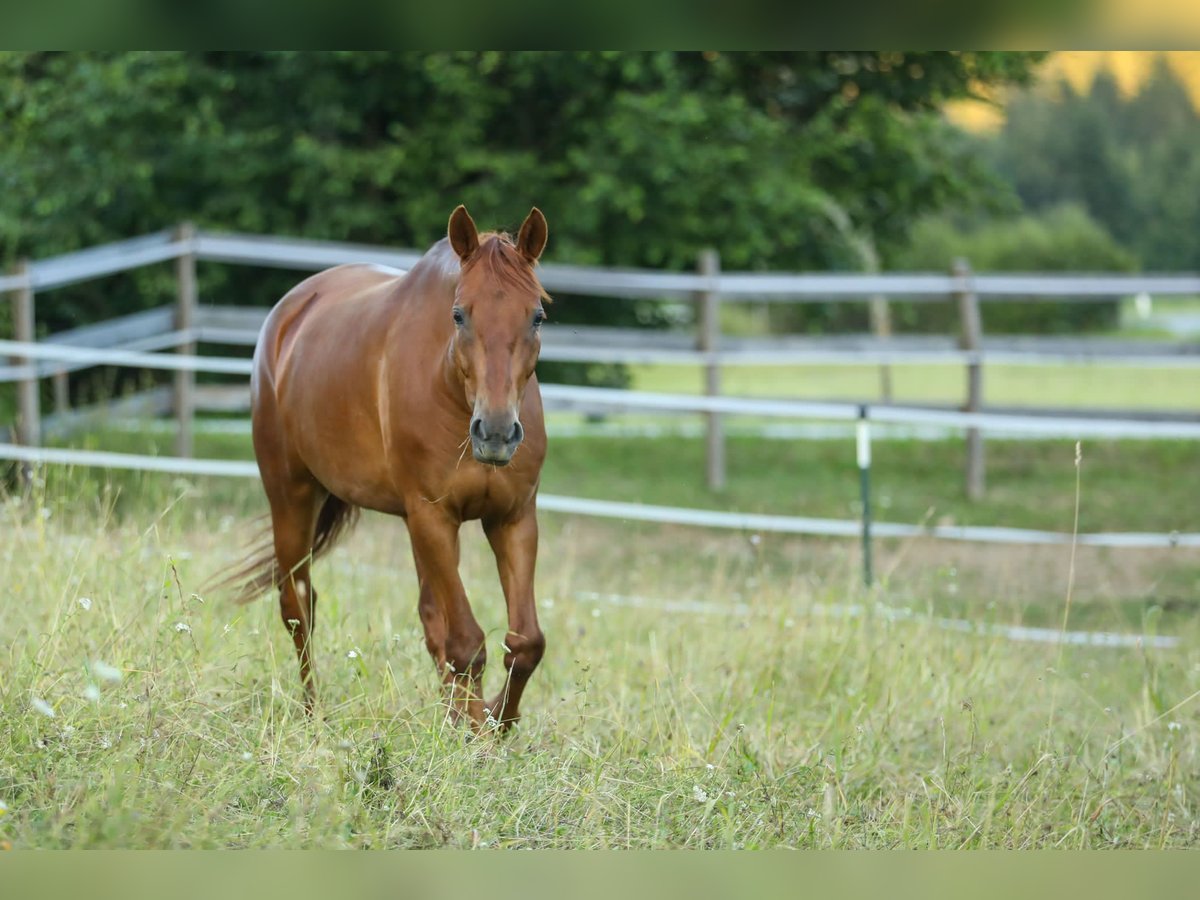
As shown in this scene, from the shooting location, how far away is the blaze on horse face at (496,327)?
3275 millimetres

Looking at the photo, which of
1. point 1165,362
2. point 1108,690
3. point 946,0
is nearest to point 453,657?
point 946,0

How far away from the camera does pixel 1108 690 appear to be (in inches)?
228

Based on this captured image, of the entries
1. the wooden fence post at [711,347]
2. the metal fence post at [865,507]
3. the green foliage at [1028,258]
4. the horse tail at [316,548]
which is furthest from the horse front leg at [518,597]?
the green foliage at [1028,258]

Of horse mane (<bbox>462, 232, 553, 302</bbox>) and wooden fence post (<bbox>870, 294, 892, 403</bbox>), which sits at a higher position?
horse mane (<bbox>462, 232, 553, 302</bbox>)

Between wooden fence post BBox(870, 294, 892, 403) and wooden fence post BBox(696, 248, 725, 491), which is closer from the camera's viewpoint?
wooden fence post BBox(696, 248, 725, 491)

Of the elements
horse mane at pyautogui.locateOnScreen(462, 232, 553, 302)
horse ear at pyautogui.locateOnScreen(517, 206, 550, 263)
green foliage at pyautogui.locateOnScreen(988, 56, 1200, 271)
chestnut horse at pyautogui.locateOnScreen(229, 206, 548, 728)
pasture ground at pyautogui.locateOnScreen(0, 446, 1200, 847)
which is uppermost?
green foliage at pyautogui.locateOnScreen(988, 56, 1200, 271)

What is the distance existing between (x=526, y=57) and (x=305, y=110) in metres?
2.17

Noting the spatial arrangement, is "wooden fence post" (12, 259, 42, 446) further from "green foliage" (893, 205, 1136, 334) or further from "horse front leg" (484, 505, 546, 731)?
"green foliage" (893, 205, 1136, 334)

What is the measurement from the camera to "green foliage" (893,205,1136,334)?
33344mm

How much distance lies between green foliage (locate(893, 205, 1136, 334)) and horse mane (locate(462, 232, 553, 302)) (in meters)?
30.8

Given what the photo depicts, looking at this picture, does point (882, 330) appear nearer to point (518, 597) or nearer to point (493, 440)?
point (518, 597)

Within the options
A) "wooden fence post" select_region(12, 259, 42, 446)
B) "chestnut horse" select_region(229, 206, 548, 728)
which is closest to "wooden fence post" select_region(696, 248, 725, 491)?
"wooden fence post" select_region(12, 259, 42, 446)

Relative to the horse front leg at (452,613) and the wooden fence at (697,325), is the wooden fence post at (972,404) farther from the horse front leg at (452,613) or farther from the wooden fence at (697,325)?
the horse front leg at (452,613)

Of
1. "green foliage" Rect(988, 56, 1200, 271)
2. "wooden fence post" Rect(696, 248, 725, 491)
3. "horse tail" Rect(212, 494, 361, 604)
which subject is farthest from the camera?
"green foliage" Rect(988, 56, 1200, 271)
